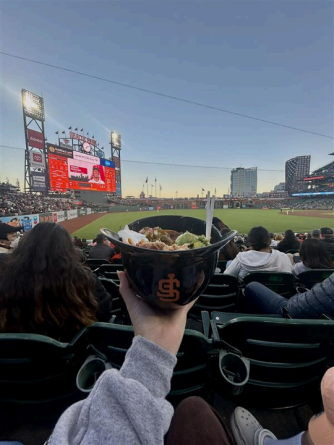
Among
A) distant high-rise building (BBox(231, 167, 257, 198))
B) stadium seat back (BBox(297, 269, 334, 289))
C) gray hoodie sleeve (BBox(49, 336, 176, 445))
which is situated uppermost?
distant high-rise building (BBox(231, 167, 257, 198))

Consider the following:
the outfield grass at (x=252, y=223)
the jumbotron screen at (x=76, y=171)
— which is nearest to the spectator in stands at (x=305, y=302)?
the outfield grass at (x=252, y=223)

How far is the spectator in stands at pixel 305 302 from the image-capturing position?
1571 mm

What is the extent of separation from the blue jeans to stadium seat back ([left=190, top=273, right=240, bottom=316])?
0.53 feet

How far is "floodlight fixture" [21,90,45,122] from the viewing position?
1037 inches

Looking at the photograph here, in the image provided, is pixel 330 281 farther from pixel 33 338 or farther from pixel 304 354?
pixel 33 338

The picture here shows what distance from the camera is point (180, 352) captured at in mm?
1304

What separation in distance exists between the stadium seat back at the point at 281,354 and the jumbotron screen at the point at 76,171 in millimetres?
29630

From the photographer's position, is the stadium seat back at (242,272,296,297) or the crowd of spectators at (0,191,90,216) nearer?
the stadium seat back at (242,272,296,297)

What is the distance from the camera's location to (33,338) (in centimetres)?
117

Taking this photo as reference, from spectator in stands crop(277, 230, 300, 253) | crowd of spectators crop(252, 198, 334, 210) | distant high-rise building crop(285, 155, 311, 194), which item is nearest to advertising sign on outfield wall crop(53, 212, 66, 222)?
spectator in stands crop(277, 230, 300, 253)

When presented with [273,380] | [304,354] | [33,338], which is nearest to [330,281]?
[304,354]

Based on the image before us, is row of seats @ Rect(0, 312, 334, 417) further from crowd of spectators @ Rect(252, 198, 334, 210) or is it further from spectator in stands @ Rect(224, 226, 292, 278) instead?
crowd of spectators @ Rect(252, 198, 334, 210)

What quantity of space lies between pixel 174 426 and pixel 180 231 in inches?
36.9

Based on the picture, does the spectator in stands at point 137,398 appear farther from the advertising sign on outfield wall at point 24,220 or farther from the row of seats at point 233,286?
the advertising sign on outfield wall at point 24,220
